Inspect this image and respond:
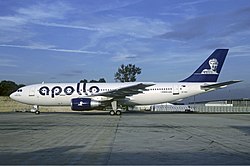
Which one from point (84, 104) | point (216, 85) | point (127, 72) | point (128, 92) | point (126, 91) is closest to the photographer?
point (84, 104)

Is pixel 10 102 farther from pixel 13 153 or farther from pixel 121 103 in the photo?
pixel 13 153

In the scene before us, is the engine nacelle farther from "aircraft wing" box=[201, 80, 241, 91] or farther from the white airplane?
"aircraft wing" box=[201, 80, 241, 91]

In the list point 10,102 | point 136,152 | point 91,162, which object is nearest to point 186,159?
point 136,152

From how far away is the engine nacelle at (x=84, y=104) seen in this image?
3344cm

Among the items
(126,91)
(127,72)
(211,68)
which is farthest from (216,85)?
(127,72)

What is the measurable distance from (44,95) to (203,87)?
16691 millimetres

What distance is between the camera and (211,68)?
3934 cm

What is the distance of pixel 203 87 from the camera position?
37.6 metres

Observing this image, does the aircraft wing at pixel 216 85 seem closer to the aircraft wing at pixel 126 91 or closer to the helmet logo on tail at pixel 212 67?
the helmet logo on tail at pixel 212 67

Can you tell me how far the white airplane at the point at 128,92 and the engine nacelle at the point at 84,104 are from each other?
48.5 inches

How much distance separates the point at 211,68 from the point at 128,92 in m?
10.5

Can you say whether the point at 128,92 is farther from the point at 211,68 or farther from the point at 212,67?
the point at 212,67

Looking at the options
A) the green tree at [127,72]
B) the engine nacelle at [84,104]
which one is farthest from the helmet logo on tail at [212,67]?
the green tree at [127,72]

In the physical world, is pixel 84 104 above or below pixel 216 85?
below
